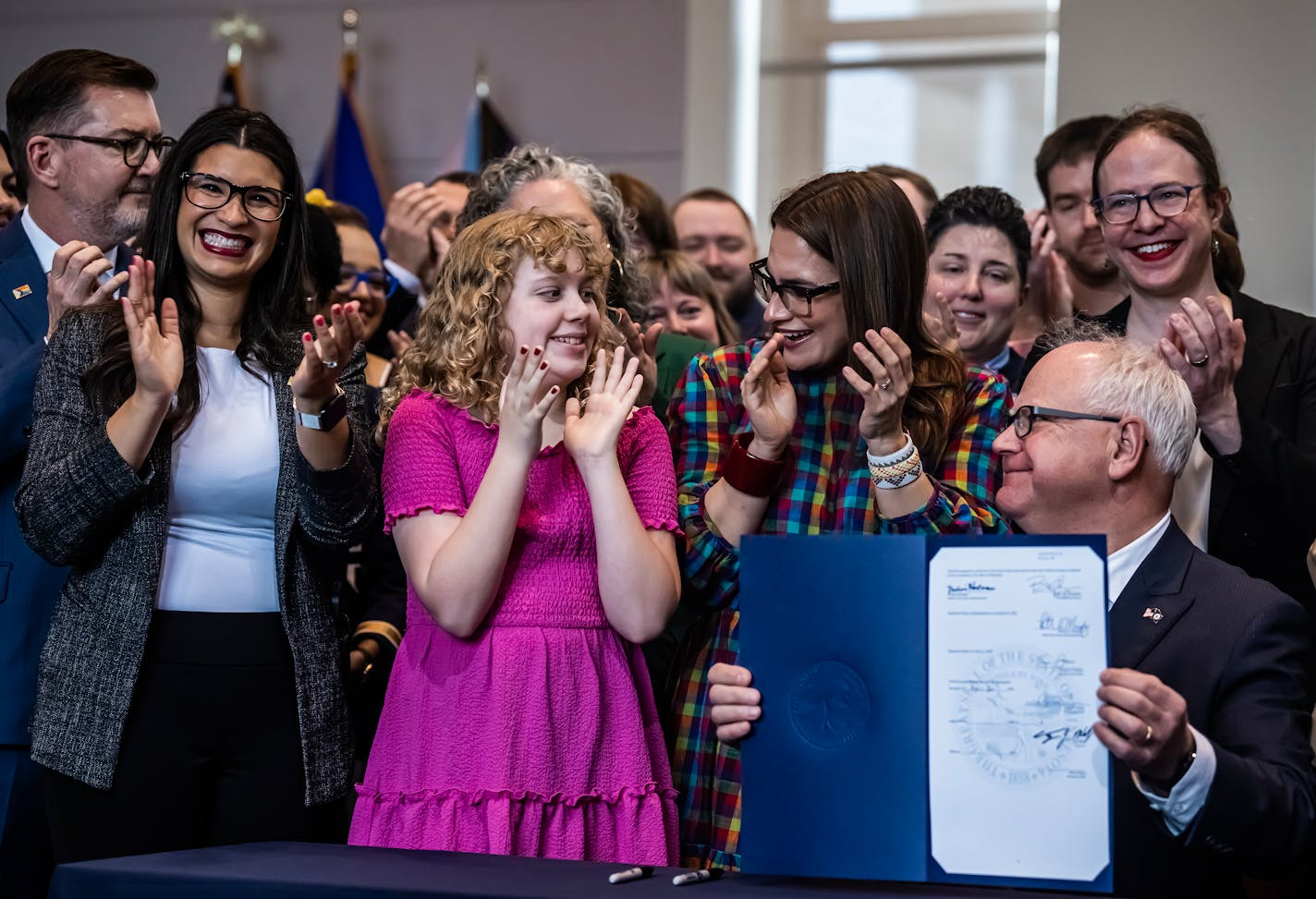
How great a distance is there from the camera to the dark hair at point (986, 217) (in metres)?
3.42

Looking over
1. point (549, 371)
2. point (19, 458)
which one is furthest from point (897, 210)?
point (19, 458)

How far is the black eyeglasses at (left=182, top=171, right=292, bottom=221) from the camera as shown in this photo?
98.0 inches

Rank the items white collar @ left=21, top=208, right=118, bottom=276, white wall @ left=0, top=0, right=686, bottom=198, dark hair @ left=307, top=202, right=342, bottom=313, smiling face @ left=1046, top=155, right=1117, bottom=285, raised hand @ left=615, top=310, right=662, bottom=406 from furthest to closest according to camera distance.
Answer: white wall @ left=0, top=0, right=686, bottom=198 < smiling face @ left=1046, top=155, right=1117, bottom=285 < dark hair @ left=307, top=202, right=342, bottom=313 < white collar @ left=21, top=208, right=118, bottom=276 < raised hand @ left=615, top=310, right=662, bottom=406

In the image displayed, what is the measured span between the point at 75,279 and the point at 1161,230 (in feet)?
6.31

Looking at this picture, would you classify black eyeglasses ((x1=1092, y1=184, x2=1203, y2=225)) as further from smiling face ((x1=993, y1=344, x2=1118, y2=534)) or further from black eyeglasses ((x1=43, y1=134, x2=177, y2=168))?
black eyeglasses ((x1=43, y1=134, x2=177, y2=168))

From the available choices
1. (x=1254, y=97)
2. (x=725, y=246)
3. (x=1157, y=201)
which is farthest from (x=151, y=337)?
(x=1254, y=97)

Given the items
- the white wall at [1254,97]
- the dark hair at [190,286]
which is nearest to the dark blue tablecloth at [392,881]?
the dark hair at [190,286]

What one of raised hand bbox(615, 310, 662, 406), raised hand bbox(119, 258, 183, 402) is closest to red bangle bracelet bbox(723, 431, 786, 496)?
raised hand bbox(615, 310, 662, 406)

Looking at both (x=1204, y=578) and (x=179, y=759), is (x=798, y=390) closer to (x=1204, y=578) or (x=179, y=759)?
(x=1204, y=578)

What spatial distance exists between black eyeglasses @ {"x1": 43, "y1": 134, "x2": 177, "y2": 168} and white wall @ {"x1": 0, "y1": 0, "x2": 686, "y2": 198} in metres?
3.29

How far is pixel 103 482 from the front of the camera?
2.23 m

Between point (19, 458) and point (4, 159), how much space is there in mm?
1325

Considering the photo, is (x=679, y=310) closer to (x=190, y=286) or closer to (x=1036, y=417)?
(x=190, y=286)

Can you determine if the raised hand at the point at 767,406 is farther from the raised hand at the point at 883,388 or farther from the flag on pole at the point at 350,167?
the flag on pole at the point at 350,167
